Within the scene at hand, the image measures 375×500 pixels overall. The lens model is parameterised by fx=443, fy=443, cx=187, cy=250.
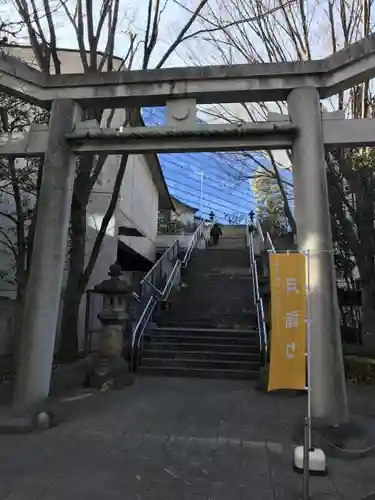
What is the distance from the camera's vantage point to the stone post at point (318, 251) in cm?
607

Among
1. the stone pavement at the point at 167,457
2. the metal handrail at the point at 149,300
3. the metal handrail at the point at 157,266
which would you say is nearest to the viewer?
the stone pavement at the point at 167,457

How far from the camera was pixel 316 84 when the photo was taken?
22.5ft

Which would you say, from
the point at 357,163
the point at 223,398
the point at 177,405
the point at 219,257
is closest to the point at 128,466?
the point at 177,405

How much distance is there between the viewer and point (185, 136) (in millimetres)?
6953

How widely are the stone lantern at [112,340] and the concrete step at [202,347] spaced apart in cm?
122

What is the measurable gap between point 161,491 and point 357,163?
9.29 m

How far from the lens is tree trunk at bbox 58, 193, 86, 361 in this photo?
35.1 ft

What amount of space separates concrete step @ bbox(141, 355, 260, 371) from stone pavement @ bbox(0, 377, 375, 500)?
261 centimetres

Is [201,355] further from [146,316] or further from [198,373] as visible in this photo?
[146,316]

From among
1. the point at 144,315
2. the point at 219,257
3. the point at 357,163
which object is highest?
the point at 357,163

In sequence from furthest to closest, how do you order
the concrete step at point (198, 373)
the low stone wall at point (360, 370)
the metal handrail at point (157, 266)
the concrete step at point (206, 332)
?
the metal handrail at point (157, 266), the concrete step at point (206, 332), the concrete step at point (198, 373), the low stone wall at point (360, 370)

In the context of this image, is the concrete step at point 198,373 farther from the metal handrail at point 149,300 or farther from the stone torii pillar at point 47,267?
the stone torii pillar at point 47,267

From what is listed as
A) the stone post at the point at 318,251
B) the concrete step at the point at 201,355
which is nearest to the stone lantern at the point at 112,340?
the concrete step at the point at 201,355

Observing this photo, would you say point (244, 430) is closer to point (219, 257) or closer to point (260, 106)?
point (260, 106)
